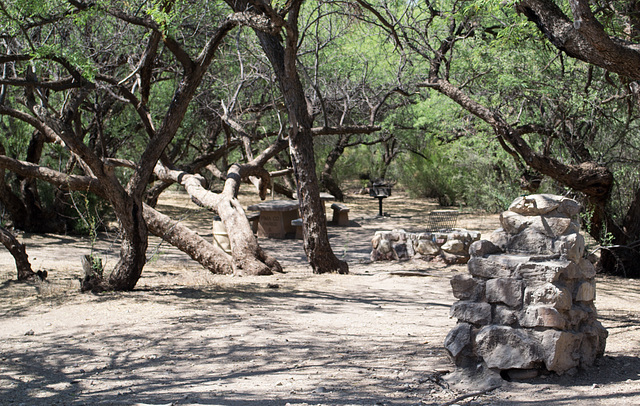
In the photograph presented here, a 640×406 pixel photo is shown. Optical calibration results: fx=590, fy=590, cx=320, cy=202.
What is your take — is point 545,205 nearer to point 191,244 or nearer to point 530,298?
point 530,298

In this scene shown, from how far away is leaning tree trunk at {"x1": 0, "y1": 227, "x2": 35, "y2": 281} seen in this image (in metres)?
7.68

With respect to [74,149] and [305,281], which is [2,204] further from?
[305,281]

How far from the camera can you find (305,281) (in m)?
8.50

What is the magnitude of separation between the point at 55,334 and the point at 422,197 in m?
21.5

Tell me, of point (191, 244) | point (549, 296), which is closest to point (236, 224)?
point (191, 244)

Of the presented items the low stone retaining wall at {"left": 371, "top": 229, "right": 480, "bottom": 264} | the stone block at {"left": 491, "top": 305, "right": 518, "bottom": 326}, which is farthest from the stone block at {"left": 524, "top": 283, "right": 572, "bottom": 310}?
the low stone retaining wall at {"left": 371, "top": 229, "right": 480, "bottom": 264}

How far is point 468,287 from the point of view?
14.3ft

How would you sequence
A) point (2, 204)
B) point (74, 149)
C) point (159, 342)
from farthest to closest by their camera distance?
point (2, 204) → point (74, 149) → point (159, 342)

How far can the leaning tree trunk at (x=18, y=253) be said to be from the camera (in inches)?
303

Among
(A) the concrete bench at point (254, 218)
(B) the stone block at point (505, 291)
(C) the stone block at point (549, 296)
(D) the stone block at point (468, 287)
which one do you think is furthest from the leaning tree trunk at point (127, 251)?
(A) the concrete bench at point (254, 218)

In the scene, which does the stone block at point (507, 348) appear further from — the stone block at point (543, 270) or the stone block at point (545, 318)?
the stone block at point (543, 270)

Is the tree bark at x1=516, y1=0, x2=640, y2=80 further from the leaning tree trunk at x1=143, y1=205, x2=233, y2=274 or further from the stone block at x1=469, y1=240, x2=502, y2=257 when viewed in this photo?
the leaning tree trunk at x1=143, y1=205, x2=233, y2=274

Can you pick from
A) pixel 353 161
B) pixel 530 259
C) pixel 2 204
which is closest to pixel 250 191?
pixel 353 161

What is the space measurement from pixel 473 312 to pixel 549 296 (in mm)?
538
